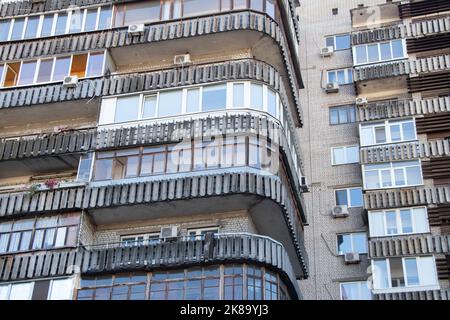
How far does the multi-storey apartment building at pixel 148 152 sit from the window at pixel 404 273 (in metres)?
3.26

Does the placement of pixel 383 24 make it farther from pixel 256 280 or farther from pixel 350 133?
pixel 256 280

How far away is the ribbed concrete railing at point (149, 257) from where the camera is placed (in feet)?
64.9

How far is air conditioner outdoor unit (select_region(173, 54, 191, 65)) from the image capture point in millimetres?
24562

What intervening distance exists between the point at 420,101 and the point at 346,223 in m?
6.15

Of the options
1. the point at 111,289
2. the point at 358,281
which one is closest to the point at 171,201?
the point at 111,289

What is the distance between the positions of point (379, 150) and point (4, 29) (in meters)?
15.8

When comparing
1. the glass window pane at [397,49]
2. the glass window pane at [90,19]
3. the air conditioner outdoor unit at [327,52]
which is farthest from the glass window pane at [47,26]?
the glass window pane at [397,49]

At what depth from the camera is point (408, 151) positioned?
1126 inches

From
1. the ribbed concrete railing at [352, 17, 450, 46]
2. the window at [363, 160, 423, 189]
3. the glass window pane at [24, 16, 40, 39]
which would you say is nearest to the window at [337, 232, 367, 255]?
the window at [363, 160, 423, 189]

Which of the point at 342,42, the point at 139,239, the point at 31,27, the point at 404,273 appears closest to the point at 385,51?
the point at 342,42

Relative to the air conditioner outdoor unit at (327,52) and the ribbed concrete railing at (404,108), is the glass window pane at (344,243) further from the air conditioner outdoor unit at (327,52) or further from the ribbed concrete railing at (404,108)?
the air conditioner outdoor unit at (327,52)

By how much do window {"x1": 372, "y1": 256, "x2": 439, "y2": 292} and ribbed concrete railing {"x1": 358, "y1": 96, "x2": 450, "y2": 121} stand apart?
21.9 feet

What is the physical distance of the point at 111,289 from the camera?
2003 cm

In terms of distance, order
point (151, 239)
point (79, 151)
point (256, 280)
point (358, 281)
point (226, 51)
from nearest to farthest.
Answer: point (256, 280) → point (151, 239) → point (79, 151) → point (226, 51) → point (358, 281)
